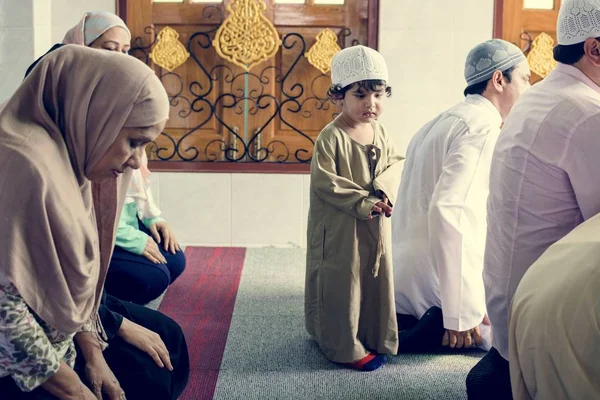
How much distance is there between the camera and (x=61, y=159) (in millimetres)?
1505

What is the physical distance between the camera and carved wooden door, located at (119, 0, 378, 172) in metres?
4.52

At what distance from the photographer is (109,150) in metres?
1.57

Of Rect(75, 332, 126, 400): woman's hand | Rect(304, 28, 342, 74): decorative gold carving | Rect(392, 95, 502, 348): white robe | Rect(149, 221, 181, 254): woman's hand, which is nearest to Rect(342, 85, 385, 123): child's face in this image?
Rect(392, 95, 502, 348): white robe

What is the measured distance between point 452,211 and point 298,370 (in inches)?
30.7

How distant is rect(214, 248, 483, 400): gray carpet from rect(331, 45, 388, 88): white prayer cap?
101 cm

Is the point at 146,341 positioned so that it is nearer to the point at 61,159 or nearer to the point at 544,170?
the point at 61,159

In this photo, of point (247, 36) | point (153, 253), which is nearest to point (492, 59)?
point (153, 253)

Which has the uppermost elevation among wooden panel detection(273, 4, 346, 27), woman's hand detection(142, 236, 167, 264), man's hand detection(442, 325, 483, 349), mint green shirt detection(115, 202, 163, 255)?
wooden panel detection(273, 4, 346, 27)

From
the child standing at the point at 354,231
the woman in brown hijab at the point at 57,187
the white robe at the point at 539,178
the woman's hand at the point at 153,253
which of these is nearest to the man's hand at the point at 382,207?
the child standing at the point at 354,231

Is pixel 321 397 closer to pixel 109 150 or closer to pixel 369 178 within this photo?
pixel 369 178

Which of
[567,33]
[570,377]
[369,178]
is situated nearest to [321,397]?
[369,178]

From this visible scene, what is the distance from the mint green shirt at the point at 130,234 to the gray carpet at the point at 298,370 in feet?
1.65

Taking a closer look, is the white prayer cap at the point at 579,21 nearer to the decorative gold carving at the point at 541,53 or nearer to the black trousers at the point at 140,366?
the black trousers at the point at 140,366

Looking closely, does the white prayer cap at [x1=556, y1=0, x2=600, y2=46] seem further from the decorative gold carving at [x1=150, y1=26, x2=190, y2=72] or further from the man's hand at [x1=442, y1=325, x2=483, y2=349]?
the decorative gold carving at [x1=150, y1=26, x2=190, y2=72]
